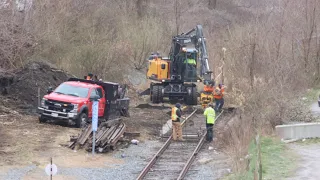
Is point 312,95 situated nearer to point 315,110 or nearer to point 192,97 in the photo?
point 315,110

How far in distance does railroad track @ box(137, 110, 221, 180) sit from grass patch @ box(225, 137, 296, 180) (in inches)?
86.4

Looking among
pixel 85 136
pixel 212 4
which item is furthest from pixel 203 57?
pixel 212 4

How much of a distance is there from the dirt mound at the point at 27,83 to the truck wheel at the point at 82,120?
4344mm

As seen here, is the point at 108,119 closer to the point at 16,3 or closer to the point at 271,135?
the point at 271,135

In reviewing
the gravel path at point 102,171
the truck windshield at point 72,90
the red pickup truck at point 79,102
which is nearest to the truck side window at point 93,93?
the red pickup truck at point 79,102

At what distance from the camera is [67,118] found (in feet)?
84.0

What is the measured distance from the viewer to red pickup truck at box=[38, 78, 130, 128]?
25547mm

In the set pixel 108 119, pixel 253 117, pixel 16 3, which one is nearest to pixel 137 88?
pixel 16 3

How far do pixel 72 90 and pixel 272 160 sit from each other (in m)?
11.8

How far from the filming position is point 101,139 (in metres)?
22.2

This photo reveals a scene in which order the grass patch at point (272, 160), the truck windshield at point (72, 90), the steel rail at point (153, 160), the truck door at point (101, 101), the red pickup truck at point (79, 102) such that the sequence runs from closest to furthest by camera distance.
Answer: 1. the grass patch at point (272, 160)
2. the steel rail at point (153, 160)
3. the red pickup truck at point (79, 102)
4. the truck windshield at point (72, 90)
5. the truck door at point (101, 101)

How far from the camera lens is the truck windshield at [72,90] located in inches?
1048

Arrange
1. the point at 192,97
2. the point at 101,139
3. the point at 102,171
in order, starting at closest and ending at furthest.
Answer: the point at 102,171, the point at 101,139, the point at 192,97

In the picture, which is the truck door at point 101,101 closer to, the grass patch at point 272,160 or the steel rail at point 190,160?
the steel rail at point 190,160
